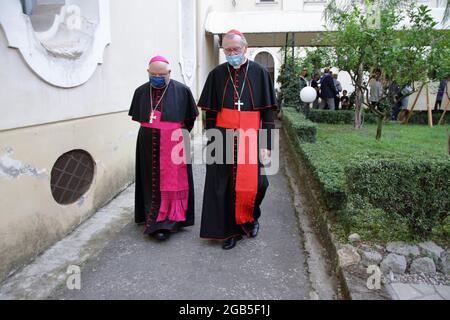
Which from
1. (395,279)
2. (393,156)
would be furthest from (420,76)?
(395,279)

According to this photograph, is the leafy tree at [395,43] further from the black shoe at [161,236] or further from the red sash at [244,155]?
the black shoe at [161,236]

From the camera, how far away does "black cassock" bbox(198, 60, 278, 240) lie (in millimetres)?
3479

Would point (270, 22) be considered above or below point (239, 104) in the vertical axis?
above

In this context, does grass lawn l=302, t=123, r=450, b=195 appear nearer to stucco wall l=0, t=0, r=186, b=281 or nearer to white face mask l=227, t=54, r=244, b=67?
white face mask l=227, t=54, r=244, b=67

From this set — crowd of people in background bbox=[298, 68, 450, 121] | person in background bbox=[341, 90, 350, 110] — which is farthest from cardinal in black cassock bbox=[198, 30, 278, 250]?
person in background bbox=[341, 90, 350, 110]

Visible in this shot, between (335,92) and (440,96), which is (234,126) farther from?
(440,96)

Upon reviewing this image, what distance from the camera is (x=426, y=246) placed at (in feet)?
10.1

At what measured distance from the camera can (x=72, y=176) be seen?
156 inches

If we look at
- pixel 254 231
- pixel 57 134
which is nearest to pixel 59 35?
pixel 57 134

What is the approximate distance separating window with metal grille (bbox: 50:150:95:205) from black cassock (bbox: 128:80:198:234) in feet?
2.25

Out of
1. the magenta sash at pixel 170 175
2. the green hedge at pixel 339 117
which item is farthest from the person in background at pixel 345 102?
the magenta sash at pixel 170 175

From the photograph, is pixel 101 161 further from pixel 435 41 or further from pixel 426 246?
pixel 435 41

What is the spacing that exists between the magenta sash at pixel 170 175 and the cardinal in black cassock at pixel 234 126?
354mm

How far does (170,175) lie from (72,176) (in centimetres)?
109
